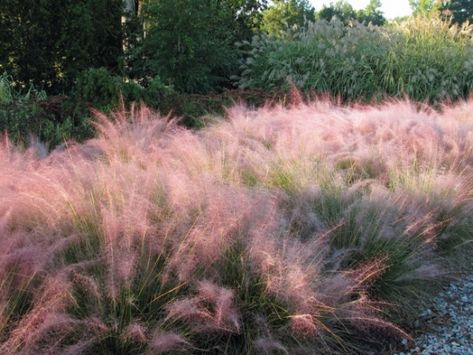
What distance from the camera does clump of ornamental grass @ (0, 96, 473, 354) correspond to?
2650 millimetres

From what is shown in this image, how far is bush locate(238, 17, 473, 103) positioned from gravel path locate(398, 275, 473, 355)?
7.02m

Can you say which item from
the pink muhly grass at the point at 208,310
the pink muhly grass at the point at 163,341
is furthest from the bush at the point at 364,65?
the pink muhly grass at the point at 163,341

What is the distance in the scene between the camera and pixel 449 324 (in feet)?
12.0

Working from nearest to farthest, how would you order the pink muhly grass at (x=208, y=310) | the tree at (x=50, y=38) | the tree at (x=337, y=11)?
the pink muhly grass at (x=208, y=310) → the tree at (x=50, y=38) → the tree at (x=337, y=11)

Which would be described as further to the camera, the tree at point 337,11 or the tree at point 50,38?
the tree at point 337,11

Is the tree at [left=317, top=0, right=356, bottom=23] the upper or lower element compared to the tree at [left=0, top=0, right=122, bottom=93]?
upper

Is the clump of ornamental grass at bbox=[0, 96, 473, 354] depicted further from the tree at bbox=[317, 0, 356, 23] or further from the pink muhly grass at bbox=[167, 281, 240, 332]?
the tree at bbox=[317, 0, 356, 23]

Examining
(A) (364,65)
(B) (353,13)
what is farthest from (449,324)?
(B) (353,13)

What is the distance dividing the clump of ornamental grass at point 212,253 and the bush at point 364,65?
21.8 feet

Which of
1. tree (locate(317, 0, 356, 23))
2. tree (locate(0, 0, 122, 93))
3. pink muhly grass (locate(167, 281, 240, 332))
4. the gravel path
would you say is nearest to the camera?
pink muhly grass (locate(167, 281, 240, 332))

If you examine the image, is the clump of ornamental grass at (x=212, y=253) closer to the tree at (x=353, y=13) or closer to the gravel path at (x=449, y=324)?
the gravel path at (x=449, y=324)

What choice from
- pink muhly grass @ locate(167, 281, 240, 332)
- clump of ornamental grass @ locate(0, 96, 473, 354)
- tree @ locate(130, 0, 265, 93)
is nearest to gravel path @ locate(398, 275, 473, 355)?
clump of ornamental grass @ locate(0, 96, 473, 354)

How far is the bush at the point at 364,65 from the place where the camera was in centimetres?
1128

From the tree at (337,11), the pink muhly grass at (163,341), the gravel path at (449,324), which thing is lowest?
the gravel path at (449,324)
